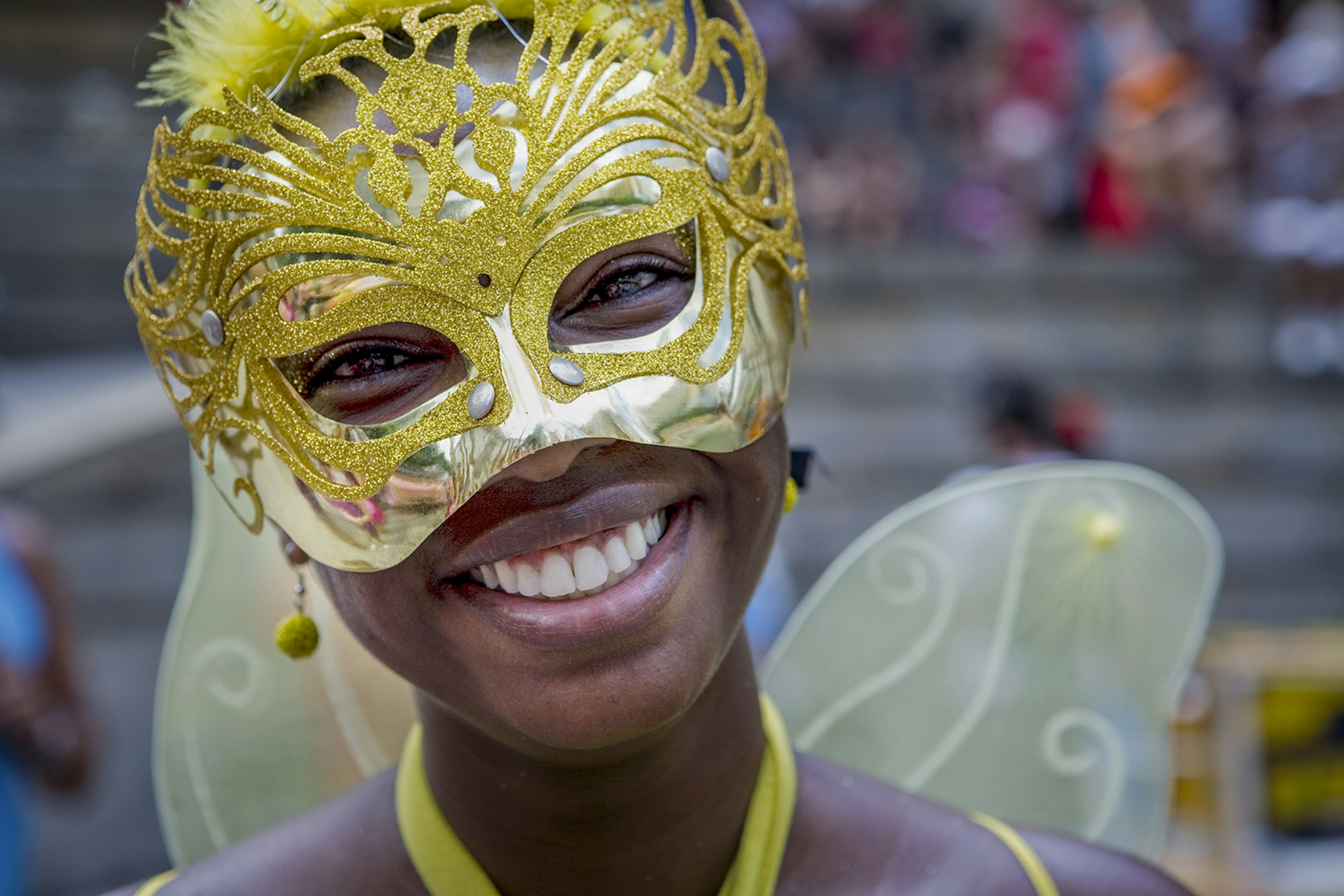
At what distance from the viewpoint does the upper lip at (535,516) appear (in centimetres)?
141

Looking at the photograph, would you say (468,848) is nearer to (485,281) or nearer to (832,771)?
(832,771)

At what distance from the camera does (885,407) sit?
22.7 ft

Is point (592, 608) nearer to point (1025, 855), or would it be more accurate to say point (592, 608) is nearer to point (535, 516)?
point (535, 516)

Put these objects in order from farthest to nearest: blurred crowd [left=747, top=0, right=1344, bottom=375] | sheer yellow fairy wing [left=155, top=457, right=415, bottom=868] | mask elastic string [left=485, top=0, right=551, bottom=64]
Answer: blurred crowd [left=747, top=0, right=1344, bottom=375] < sheer yellow fairy wing [left=155, top=457, right=415, bottom=868] < mask elastic string [left=485, top=0, right=551, bottom=64]

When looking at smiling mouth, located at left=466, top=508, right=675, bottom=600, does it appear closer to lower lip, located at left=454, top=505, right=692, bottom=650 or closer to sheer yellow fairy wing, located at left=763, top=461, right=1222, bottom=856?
lower lip, located at left=454, top=505, right=692, bottom=650

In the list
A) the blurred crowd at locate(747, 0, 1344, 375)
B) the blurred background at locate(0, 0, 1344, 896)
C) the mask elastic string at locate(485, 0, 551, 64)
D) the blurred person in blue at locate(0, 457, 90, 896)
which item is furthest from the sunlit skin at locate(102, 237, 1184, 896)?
the blurred crowd at locate(747, 0, 1344, 375)

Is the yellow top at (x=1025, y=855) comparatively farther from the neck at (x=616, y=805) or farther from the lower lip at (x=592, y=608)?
the lower lip at (x=592, y=608)

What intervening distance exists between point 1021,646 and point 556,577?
100 cm

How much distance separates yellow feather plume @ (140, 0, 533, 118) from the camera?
153cm

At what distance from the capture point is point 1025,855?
1724mm

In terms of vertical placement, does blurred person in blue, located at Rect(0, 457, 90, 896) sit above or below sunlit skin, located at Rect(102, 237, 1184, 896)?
below

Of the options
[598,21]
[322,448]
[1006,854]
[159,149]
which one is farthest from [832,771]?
[159,149]

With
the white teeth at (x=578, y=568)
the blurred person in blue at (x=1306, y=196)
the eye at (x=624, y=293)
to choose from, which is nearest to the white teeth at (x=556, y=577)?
the white teeth at (x=578, y=568)

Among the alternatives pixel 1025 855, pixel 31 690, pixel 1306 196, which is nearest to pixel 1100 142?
pixel 1306 196
